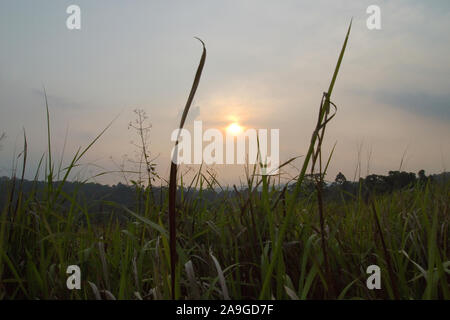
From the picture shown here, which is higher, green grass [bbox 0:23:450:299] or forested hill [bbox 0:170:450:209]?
forested hill [bbox 0:170:450:209]

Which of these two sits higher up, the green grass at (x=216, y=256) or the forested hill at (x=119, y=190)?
the forested hill at (x=119, y=190)

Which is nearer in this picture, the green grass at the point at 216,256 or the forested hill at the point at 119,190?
the green grass at the point at 216,256

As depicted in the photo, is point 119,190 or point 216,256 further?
point 119,190

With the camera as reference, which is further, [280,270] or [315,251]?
[315,251]

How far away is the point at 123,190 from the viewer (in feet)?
10.5

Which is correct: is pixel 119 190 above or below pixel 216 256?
above

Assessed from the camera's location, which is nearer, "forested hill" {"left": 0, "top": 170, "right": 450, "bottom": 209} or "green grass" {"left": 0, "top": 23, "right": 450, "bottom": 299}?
"green grass" {"left": 0, "top": 23, "right": 450, "bottom": 299}
